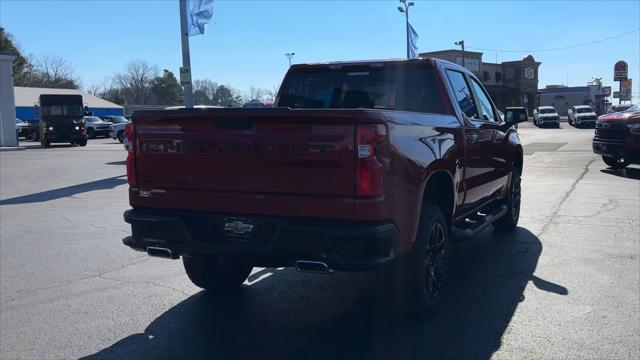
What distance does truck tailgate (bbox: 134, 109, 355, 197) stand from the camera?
145 inches

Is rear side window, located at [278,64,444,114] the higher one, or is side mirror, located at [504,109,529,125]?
rear side window, located at [278,64,444,114]

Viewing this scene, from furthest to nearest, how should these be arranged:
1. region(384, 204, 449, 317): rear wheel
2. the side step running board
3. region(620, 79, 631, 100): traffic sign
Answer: region(620, 79, 631, 100): traffic sign
the side step running board
region(384, 204, 449, 317): rear wheel

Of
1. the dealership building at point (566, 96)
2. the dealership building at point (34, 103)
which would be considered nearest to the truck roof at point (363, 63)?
the dealership building at point (34, 103)

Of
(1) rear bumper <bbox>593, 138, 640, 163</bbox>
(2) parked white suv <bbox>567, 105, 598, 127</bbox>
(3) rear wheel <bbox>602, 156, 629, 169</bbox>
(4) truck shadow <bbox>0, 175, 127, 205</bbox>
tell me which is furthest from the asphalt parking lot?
(2) parked white suv <bbox>567, 105, 598, 127</bbox>

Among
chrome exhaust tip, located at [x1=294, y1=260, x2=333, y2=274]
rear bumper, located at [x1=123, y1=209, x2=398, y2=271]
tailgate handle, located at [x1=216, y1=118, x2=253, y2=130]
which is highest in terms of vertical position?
tailgate handle, located at [x1=216, y1=118, x2=253, y2=130]

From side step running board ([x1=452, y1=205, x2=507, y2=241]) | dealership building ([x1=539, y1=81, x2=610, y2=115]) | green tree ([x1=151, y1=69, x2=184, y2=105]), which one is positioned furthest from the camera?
green tree ([x1=151, y1=69, x2=184, y2=105])

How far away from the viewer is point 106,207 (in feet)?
35.8

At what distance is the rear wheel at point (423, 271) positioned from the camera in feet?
14.3

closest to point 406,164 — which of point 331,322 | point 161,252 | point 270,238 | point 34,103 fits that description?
point 270,238

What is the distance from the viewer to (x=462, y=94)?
595 cm

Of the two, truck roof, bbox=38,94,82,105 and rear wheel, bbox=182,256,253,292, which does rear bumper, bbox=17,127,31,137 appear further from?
rear wheel, bbox=182,256,253,292

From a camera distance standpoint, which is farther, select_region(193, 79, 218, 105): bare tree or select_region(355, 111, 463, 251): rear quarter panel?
select_region(193, 79, 218, 105): bare tree

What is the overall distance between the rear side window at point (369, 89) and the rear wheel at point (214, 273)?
73.0 inches

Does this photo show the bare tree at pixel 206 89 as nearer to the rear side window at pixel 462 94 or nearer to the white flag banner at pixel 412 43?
the white flag banner at pixel 412 43
